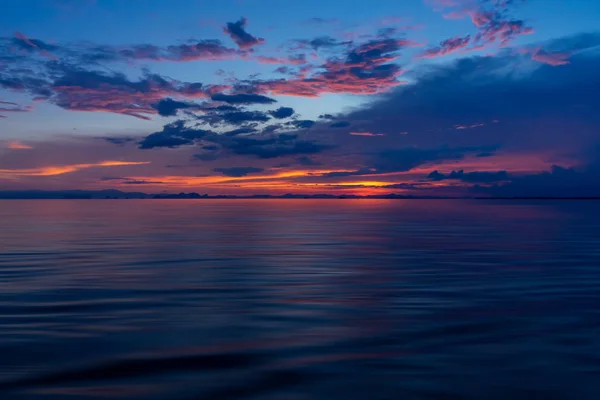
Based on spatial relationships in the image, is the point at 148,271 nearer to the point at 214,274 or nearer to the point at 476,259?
the point at 214,274

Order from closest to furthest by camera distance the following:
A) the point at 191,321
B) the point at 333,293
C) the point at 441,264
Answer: the point at 191,321
the point at 333,293
the point at 441,264

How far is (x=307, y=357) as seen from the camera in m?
9.89

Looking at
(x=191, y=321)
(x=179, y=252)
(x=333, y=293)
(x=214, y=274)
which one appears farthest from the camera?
(x=179, y=252)

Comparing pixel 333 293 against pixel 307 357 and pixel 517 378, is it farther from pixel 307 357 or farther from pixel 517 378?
pixel 517 378

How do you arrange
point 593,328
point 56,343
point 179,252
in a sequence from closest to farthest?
point 56,343, point 593,328, point 179,252

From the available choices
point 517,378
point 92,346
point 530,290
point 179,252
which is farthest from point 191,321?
point 179,252

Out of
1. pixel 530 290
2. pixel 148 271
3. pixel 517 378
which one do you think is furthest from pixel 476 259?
pixel 517 378

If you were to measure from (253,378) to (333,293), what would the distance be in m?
7.61

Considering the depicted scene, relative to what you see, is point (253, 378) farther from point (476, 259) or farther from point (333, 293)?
point (476, 259)

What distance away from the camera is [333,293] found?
16.2m

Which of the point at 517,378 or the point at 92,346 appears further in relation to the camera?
the point at 92,346

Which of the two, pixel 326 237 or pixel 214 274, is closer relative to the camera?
pixel 214 274

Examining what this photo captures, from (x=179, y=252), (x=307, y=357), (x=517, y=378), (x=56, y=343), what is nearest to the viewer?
(x=517, y=378)

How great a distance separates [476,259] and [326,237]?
14406 mm
